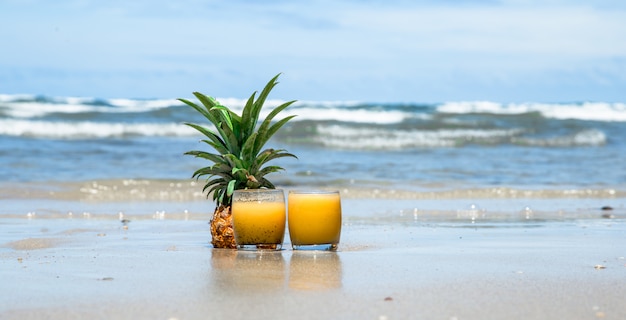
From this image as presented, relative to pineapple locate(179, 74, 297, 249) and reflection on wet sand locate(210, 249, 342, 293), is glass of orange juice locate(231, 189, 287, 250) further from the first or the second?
pineapple locate(179, 74, 297, 249)

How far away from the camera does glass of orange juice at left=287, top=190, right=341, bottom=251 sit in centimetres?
473

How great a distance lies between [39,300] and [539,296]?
6.21 ft

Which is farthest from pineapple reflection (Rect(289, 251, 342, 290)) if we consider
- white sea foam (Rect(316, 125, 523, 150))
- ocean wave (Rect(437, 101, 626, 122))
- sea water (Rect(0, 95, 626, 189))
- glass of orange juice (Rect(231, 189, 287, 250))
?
ocean wave (Rect(437, 101, 626, 122))

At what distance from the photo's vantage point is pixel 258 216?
4.70 meters

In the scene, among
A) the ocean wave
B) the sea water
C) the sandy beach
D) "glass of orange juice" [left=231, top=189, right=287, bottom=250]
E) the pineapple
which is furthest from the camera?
the ocean wave

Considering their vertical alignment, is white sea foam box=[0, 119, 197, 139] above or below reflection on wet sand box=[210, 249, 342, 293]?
above

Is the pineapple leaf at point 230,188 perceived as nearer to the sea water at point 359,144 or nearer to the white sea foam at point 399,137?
Result: the sea water at point 359,144

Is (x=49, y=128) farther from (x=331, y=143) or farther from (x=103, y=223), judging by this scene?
(x=103, y=223)

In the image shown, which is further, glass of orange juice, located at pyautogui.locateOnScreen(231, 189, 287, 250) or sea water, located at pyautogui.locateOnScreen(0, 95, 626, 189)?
sea water, located at pyautogui.locateOnScreen(0, 95, 626, 189)

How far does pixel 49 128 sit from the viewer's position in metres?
24.1

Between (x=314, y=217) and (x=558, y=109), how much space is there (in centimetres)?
2782

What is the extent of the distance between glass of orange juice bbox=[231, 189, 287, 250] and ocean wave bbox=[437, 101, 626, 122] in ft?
80.6

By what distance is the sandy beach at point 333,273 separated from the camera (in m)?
3.21

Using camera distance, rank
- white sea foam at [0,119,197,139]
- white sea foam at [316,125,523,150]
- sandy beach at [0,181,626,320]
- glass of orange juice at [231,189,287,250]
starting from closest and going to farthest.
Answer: sandy beach at [0,181,626,320]
glass of orange juice at [231,189,287,250]
white sea foam at [316,125,523,150]
white sea foam at [0,119,197,139]
